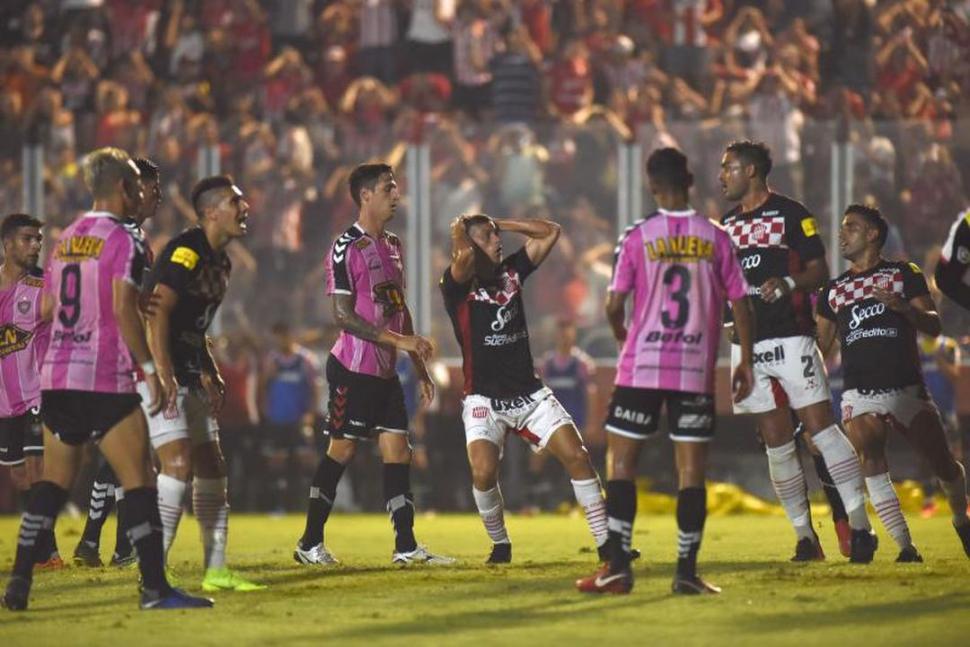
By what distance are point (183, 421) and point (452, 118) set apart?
441 inches

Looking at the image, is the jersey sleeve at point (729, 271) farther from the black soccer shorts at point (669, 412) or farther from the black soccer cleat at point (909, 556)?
the black soccer cleat at point (909, 556)

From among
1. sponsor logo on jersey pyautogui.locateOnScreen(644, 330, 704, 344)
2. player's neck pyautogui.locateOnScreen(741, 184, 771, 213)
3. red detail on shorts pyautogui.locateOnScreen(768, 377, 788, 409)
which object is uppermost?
player's neck pyautogui.locateOnScreen(741, 184, 771, 213)

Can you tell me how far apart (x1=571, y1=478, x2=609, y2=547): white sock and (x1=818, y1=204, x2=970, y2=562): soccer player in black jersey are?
68.4 inches

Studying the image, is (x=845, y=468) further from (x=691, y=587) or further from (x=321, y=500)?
(x=321, y=500)

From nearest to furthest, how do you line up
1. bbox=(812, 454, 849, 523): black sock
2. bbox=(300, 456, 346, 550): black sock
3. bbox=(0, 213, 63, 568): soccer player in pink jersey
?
bbox=(300, 456, 346, 550): black sock, bbox=(812, 454, 849, 523): black sock, bbox=(0, 213, 63, 568): soccer player in pink jersey

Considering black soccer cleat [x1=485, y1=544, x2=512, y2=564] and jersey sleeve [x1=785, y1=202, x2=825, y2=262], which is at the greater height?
jersey sleeve [x1=785, y1=202, x2=825, y2=262]

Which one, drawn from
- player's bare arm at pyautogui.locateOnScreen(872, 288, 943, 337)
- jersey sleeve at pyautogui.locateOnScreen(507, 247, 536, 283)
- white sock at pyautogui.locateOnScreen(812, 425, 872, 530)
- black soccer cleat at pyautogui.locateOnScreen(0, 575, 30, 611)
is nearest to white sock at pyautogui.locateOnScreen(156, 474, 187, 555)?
black soccer cleat at pyautogui.locateOnScreen(0, 575, 30, 611)

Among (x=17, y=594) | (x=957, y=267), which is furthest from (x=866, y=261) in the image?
(x=17, y=594)

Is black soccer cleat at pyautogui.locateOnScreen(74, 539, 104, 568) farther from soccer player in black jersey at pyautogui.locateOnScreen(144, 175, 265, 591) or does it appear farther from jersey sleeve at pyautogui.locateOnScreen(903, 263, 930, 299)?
jersey sleeve at pyautogui.locateOnScreen(903, 263, 930, 299)

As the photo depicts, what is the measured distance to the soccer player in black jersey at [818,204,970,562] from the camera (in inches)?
432

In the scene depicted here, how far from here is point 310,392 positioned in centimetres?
1975

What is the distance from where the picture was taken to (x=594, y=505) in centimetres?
1071

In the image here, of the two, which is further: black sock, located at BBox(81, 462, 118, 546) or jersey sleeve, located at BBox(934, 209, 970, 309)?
black sock, located at BBox(81, 462, 118, 546)

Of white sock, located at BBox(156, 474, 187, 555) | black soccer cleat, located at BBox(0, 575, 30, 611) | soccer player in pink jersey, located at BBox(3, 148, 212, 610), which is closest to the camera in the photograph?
soccer player in pink jersey, located at BBox(3, 148, 212, 610)
